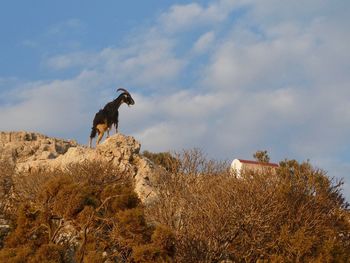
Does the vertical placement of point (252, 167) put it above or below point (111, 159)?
above

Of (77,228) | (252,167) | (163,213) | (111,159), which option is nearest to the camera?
(77,228)

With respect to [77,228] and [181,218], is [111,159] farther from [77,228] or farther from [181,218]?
[77,228]

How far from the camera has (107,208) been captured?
57.0 ft

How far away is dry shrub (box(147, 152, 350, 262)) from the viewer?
18.4 m

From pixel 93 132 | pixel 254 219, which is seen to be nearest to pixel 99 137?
pixel 93 132

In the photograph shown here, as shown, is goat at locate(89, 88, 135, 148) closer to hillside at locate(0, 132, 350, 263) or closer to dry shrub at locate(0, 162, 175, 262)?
hillside at locate(0, 132, 350, 263)

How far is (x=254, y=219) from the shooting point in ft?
62.1

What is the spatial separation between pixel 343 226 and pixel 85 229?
10116 millimetres

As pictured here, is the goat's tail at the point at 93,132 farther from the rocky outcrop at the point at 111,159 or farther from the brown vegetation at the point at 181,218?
the brown vegetation at the point at 181,218

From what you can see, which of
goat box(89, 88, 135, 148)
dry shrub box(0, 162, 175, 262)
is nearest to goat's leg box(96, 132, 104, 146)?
goat box(89, 88, 135, 148)

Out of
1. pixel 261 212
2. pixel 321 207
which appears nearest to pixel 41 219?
pixel 261 212

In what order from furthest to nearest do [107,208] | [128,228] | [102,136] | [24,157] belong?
[24,157], [102,136], [107,208], [128,228]

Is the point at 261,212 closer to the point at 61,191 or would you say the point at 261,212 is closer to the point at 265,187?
the point at 265,187

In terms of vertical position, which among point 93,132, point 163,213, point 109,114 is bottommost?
point 163,213
